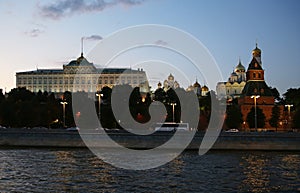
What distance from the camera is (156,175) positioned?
114ft

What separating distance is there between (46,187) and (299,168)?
2029cm

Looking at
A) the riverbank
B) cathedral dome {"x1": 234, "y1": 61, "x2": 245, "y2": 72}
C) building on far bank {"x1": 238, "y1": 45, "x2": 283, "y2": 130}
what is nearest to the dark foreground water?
the riverbank

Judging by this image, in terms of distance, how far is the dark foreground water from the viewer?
95.1ft

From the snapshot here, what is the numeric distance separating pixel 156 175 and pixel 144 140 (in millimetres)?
22563

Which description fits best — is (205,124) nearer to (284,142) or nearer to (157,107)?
(157,107)

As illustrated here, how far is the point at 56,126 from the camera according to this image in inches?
3693

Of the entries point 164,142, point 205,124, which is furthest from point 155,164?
point 205,124

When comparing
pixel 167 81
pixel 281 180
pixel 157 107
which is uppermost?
pixel 167 81

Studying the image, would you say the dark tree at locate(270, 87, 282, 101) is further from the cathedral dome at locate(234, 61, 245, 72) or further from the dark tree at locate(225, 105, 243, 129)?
the dark tree at locate(225, 105, 243, 129)

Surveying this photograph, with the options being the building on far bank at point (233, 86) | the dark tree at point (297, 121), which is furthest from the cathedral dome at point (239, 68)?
the dark tree at point (297, 121)

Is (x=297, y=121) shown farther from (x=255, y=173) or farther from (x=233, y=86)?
(x=233, y=86)

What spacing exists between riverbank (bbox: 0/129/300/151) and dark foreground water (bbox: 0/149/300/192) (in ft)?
21.8

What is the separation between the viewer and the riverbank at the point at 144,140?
54.3 metres

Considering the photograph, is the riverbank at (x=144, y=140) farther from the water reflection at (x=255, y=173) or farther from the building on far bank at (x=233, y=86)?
the building on far bank at (x=233, y=86)
